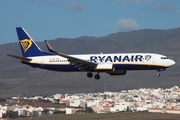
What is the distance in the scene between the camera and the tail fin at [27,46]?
9781 cm

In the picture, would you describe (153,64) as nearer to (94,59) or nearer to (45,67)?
(94,59)

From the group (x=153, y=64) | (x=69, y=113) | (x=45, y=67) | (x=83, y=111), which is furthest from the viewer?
(x=83, y=111)

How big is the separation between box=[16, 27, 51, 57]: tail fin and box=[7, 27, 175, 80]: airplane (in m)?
0.37

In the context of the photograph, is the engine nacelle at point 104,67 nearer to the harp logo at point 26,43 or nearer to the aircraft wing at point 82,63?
the aircraft wing at point 82,63

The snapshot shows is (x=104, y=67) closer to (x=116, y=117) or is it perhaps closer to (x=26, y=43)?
(x=26, y=43)

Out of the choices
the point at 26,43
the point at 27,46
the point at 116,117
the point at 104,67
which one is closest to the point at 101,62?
the point at 104,67

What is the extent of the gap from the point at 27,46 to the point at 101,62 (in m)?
16.3

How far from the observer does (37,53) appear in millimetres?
97562

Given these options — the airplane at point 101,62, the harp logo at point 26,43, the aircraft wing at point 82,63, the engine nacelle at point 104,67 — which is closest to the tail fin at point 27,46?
the harp logo at point 26,43

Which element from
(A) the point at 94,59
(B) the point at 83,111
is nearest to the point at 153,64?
(A) the point at 94,59

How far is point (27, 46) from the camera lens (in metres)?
99.1

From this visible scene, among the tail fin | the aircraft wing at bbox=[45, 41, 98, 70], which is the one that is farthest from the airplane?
the tail fin

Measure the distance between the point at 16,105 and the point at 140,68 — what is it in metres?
117

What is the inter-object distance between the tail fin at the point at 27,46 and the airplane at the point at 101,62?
1.21ft
